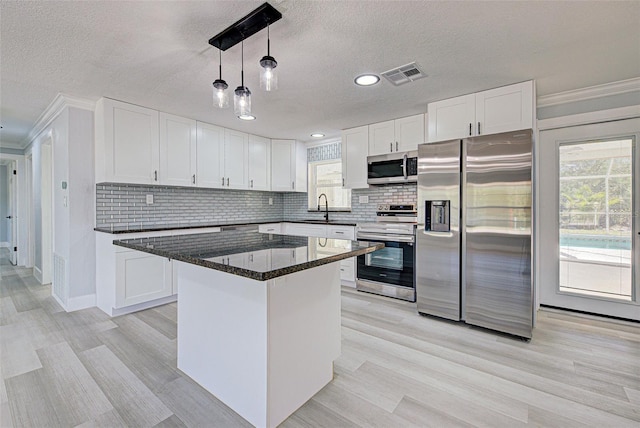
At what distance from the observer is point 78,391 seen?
1816mm

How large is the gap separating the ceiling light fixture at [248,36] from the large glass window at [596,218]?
3270 millimetres

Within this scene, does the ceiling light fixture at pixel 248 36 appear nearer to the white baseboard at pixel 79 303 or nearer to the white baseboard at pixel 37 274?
the white baseboard at pixel 79 303

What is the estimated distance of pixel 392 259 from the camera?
12.0ft

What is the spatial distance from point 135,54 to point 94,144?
1.64 meters

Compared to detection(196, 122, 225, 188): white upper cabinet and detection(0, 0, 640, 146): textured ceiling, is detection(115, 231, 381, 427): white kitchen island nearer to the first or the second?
detection(0, 0, 640, 146): textured ceiling

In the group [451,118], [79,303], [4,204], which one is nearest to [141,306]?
[79,303]

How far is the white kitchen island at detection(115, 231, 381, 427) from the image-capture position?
1446 mm

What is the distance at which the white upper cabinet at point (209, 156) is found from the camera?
3977 millimetres

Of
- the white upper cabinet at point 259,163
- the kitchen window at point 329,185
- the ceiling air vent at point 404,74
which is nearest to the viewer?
the ceiling air vent at point 404,74

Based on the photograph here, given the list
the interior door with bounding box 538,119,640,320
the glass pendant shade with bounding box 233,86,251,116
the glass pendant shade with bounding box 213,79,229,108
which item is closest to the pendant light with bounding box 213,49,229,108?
the glass pendant shade with bounding box 213,79,229,108

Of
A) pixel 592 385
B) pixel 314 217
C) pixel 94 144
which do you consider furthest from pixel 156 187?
pixel 592 385

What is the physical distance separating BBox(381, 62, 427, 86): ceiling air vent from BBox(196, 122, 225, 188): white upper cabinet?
2.61m

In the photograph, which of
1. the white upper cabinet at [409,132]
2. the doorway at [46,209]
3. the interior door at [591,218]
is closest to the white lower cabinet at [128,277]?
the doorway at [46,209]

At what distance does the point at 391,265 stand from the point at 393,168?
1.25 metres
